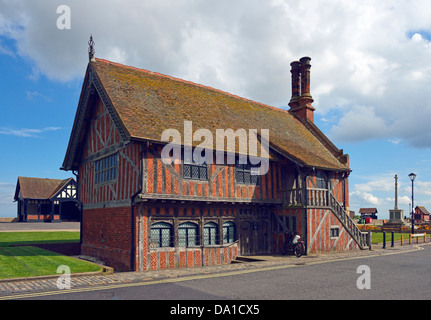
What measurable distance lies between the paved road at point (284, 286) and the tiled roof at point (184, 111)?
548cm

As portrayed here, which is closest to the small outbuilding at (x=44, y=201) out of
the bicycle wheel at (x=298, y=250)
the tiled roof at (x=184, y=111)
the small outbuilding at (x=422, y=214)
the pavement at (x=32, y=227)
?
the pavement at (x=32, y=227)

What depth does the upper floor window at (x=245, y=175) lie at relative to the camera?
669 inches

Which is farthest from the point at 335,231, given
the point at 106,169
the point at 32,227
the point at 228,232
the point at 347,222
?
the point at 32,227

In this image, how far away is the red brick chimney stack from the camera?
26859 millimetres

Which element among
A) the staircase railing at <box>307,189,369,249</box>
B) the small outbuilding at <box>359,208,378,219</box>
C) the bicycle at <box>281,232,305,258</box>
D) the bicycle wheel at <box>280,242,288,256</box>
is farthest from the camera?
the small outbuilding at <box>359,208,378,219</box>

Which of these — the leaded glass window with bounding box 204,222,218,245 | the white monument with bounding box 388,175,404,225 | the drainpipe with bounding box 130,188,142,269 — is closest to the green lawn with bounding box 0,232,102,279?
the drainpipe with bounding box 130,188,142,269

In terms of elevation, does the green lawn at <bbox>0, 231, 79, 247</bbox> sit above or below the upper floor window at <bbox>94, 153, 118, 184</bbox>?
below

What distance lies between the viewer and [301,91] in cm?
2719

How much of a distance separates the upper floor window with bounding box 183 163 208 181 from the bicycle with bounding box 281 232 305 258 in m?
5.19

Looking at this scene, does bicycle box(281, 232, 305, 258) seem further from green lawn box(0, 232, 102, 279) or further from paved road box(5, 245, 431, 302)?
green lawn box(0, 232, 102, 279)

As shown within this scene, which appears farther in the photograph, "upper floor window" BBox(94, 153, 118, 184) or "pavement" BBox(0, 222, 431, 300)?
"upper floor window" BBox(94, 153, 118, 184)

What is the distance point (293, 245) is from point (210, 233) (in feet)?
13.2

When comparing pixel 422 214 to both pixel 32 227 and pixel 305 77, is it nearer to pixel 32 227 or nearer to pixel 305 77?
pixel 305 77
